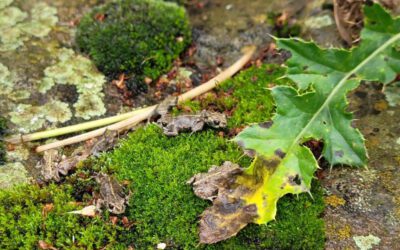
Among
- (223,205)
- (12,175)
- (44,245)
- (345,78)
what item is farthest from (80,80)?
(345,78)

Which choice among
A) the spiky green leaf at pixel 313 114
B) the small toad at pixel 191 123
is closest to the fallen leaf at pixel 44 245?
the small toad at pixel 191 123

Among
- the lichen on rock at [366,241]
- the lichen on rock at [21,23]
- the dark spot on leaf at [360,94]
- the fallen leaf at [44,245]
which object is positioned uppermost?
the dark spot on leaf at [360,94]

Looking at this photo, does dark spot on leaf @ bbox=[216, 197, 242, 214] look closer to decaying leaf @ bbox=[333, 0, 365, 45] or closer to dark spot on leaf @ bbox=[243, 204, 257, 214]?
dark spot on leaf @ bbox=[243, 204, 257, 214]

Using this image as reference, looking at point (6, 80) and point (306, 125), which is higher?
point (306, 125)

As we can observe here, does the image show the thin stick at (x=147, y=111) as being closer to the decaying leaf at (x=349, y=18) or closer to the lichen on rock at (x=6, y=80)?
the lichen on rock at (x=6, y=80)

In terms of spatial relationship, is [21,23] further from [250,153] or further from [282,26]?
[250,153]
